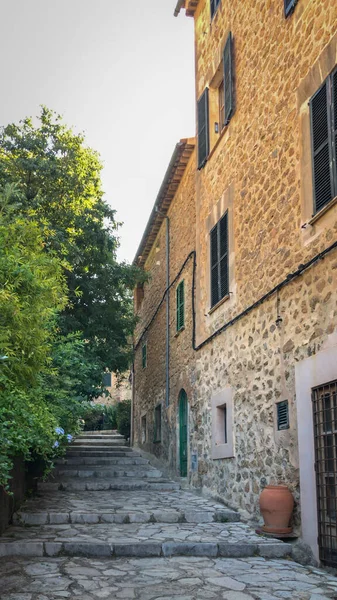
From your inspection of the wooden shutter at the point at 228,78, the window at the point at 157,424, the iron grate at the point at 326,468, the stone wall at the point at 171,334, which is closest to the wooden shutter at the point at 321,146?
the iron grate at the point at 326,468

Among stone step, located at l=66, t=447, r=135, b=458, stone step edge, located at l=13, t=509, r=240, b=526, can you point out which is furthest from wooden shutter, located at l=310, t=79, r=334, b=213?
stone step, located at l=66, t=447, r=135, b=458

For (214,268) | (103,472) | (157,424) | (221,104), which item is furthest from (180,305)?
(221,104)

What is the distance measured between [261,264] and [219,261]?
2056mm

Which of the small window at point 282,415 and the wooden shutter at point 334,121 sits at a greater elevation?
the wooden shutter at point 334,121

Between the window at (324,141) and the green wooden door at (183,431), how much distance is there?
755 centimetres

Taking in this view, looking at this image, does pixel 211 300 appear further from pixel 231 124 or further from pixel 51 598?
pixel 51 598

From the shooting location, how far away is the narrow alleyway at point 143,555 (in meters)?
5.07

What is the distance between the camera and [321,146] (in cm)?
654

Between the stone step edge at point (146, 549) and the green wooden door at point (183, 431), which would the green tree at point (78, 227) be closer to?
the green wooden door at point (183, 431)

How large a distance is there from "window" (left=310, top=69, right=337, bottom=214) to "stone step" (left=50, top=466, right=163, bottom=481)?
8928 millimetres

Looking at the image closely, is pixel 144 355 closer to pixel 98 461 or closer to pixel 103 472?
pixel 98 461

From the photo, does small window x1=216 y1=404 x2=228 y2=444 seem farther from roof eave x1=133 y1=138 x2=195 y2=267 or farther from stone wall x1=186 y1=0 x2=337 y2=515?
roof eave x1=133 y1=138 x2=195 y2=267

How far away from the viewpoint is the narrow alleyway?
507 centimetres

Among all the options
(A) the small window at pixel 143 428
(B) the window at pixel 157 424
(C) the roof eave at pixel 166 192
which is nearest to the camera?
(C) the roof eave at pixel 166 192
